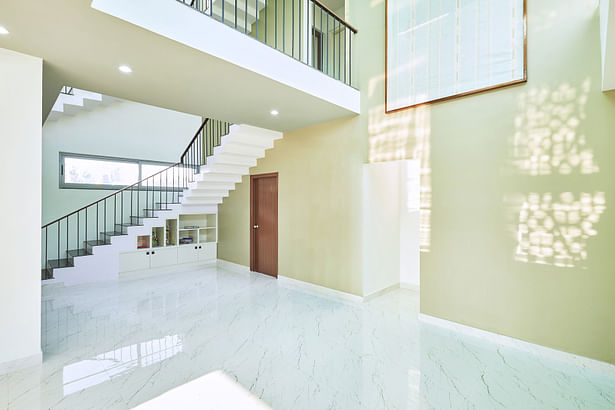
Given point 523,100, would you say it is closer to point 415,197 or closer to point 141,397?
point 415,197

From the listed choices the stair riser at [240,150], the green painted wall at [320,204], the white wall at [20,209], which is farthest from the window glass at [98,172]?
the white wall at [20,209]

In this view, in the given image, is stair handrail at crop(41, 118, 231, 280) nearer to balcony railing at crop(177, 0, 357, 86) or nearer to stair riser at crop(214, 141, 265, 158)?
stair riser at crop(214, 141, 265, 158)

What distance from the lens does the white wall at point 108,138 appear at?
18.5 feet

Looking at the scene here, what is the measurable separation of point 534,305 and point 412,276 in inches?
82.1

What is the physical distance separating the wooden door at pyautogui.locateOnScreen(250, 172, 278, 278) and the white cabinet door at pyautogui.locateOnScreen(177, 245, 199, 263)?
1.46 meters

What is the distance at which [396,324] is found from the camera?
3.51 meters

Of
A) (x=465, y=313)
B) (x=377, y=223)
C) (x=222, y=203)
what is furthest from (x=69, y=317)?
(x=465, y=313)

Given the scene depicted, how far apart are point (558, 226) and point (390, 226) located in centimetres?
226

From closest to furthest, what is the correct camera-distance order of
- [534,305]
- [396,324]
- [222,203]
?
[534,305] → [396,324] → [222,203]

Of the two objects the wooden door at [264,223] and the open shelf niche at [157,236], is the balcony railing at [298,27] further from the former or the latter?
the open shelf niche at [157,236]

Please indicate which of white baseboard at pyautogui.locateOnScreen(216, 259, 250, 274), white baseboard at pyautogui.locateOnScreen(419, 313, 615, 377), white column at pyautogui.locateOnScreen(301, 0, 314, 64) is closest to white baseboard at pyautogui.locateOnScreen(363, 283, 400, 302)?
white baseboard at pyautogui.locateOnScreen(419, 313, 615, 377)

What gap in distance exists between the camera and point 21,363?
252cm

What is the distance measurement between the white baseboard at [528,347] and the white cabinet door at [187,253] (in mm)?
4924

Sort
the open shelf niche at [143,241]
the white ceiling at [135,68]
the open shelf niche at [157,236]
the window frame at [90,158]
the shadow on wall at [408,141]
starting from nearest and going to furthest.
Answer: the white ceiling at [135,68] < the shadow on wall at [408,141] < the window frame at [90,158] < the open shelf niche at [143,241] < the open shelf niche at [157,236]
